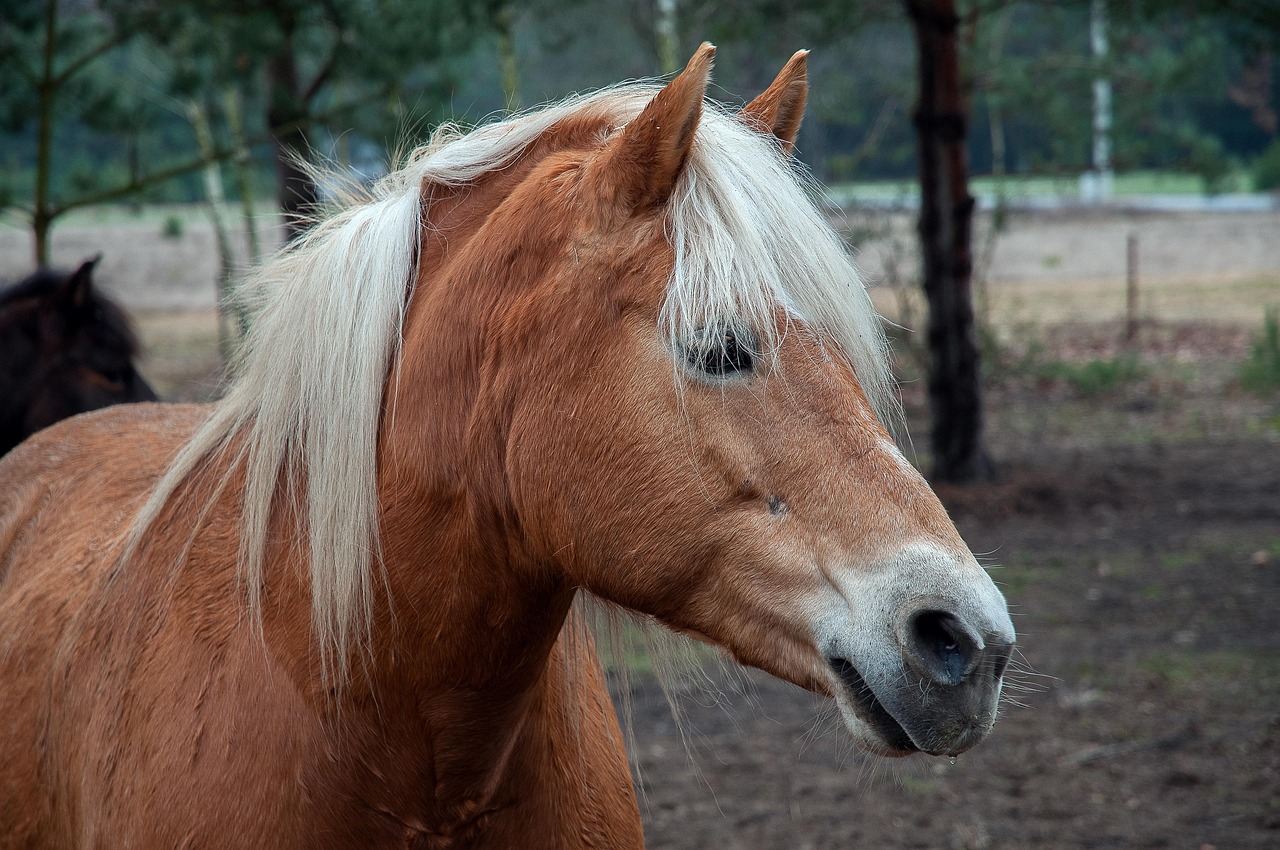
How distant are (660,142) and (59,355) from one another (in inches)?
130

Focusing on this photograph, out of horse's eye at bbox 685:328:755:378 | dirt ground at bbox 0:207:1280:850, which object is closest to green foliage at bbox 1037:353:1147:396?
dirt ground at bbox 0:207:1280:850

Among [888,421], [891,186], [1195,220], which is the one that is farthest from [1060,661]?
[1195,220]

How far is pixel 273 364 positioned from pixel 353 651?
510 mm

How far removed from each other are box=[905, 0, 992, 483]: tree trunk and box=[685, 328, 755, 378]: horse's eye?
6.67m

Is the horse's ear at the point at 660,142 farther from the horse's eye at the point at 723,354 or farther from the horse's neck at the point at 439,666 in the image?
the horse's neck at the point at 439,666

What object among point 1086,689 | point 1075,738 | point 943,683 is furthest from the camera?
point 1086,689

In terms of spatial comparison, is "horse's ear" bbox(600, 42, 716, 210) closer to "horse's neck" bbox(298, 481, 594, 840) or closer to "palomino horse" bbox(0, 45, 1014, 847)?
Answer: "palomino horse" bbox(0, 45, 1014, 847)

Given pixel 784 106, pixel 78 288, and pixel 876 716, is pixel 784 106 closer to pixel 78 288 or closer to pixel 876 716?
pixel 876 716

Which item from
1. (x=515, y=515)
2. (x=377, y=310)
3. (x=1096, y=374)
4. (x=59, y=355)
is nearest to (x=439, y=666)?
(x=515, y=515)

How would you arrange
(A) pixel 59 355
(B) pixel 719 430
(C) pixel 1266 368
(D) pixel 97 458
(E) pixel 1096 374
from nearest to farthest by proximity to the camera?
1. (B) pixel 719 430
2. (D) pixel 97 458
3. (A) pixel 59 355
4. (C) pixel 1266 368
5. (E) pixel 1096 374

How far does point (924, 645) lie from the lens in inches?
53.5

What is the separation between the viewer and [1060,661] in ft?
16.7

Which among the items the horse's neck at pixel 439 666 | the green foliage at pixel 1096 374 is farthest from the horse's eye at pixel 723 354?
the green foliage at pixel 1096 374

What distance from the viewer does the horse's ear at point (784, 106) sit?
5.78 ft
